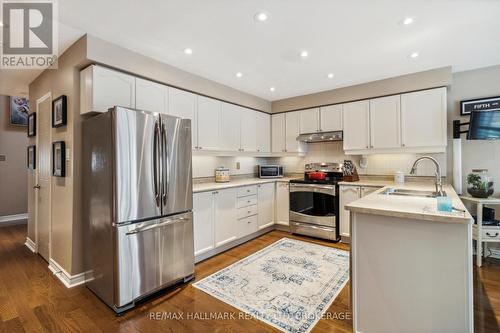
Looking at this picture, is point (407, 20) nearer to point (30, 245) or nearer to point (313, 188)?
point (313, 188)

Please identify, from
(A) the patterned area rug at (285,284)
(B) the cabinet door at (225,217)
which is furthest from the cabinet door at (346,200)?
(B) the cabinet door at (225,217)

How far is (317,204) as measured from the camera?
3984 mm

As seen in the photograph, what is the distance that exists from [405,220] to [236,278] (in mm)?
1796

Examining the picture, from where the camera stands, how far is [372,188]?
3.51 meters

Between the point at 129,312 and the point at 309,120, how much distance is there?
3808mm

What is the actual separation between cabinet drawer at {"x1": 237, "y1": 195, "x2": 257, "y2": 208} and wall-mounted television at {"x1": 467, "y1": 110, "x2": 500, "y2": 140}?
2.97 metres

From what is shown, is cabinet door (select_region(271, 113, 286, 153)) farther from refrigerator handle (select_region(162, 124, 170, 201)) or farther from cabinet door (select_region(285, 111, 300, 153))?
refrigerator handle (select_region(162, 124, 170, 201))

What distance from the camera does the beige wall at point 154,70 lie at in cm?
243

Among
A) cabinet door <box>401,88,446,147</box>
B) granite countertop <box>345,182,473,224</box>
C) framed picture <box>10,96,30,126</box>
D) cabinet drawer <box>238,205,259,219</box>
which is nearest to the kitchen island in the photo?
granite countertop <box>345,182,473,224</box>

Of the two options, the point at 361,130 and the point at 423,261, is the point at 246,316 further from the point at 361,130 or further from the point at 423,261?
the point at 361,130

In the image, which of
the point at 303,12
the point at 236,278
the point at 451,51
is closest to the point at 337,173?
the point at 451,51

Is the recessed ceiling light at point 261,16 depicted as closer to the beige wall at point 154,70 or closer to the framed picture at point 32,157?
the beige wall at point 154,70

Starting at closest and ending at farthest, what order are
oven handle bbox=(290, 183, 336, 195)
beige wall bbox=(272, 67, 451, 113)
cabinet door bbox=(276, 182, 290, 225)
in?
1. beige wall bbox=(272, 67, 451, 113)
2. oven handle bbox=(290, 183, 336, 195)
3. cabinet door bbox=(276, 182, 290, 225)

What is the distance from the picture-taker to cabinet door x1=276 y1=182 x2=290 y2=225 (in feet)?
14.2
